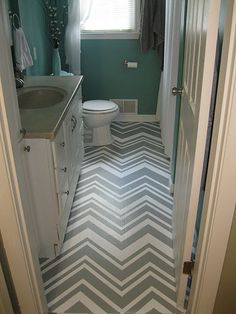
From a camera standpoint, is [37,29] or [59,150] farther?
[37,29]

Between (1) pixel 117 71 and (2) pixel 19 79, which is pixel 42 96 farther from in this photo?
(1) pixel 117 71

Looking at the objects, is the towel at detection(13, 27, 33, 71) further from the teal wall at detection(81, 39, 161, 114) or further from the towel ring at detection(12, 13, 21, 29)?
the teal wall at detection(81, 39, 161, 114)

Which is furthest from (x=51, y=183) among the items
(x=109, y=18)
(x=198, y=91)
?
(x=109, y=18)

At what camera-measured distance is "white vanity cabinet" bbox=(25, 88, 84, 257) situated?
5.74 feet

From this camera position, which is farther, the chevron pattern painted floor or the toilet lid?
the toilet lid

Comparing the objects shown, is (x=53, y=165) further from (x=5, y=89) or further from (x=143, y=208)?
(x=143, y=208)

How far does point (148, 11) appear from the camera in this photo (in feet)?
11.0

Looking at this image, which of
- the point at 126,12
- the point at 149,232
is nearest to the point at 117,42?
the point at 126,12

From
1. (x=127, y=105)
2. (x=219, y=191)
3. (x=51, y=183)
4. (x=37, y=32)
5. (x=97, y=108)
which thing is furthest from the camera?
(x=127, y=105)

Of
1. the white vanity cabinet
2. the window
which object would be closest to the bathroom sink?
the white vanity cabinet

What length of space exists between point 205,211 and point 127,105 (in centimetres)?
285

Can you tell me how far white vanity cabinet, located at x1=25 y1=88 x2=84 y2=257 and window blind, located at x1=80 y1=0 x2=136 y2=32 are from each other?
5.73 feet

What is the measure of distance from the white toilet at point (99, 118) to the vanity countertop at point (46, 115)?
0.66 metres

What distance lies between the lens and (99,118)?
320 centimetres
